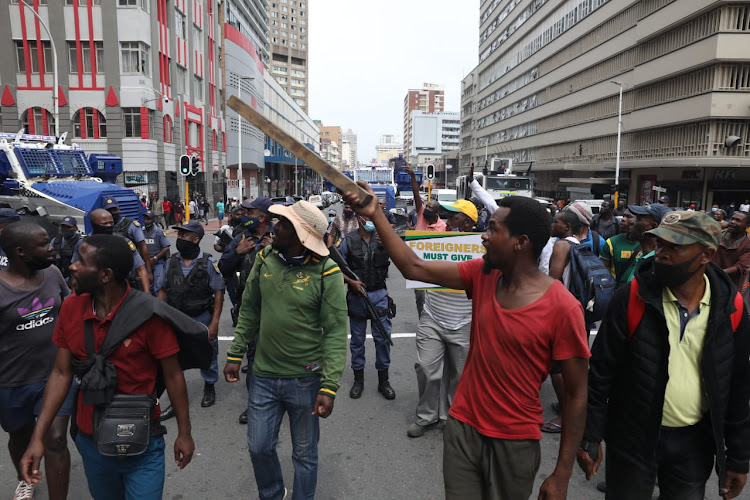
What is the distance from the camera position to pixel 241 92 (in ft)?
156

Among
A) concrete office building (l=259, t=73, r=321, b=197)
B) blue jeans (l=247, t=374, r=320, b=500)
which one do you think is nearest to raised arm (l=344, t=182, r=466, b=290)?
blue jeans (l=247, t=374, r=320, b=500)

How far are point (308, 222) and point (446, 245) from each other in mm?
2192

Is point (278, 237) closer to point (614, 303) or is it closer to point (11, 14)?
point (614, 303)

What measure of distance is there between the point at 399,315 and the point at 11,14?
1293 inches

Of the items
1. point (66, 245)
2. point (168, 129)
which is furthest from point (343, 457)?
point (168, 129)

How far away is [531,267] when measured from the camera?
95.9 inches

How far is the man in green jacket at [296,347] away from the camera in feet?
10.6

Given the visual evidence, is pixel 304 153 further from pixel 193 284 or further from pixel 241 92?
pixel 241 92

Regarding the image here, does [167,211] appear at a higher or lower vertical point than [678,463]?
lower

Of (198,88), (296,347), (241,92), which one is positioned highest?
(241,92)

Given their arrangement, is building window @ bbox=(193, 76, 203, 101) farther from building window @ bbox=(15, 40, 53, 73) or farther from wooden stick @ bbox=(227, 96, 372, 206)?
wooden stick @ bbox=(227, 96, 372, 206)

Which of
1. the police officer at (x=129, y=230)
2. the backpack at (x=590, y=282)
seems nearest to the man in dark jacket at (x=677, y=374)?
the backpack at (x=590, y=282)

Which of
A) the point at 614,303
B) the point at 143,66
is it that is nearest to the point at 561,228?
the point at 614,303

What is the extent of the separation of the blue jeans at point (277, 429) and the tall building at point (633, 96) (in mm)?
31029
